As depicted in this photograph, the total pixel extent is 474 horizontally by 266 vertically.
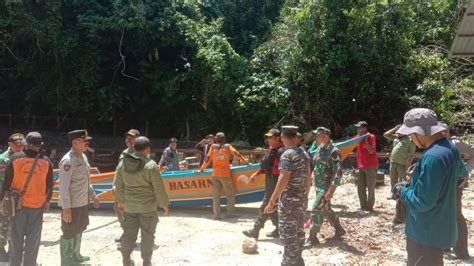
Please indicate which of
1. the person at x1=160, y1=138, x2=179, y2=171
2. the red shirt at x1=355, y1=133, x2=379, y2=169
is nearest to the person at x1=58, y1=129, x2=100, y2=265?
the red shirt at x1=355, y1=133, x2=379, y2=169

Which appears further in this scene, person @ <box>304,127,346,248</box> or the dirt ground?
person @ <box>304,127,346,248</box>

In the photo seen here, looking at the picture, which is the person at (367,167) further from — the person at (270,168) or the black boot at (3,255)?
the black boot at (3,255)

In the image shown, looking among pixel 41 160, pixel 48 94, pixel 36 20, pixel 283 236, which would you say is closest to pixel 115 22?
pixel 36 20

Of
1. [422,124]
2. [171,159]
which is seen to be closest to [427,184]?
[422,124]

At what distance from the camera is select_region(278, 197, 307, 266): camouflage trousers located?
189 inches

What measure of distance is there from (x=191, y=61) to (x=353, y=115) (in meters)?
7.16

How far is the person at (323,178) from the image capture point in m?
5.92

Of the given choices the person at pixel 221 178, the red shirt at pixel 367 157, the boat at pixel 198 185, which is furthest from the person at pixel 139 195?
the red shirt at pixel 367 157

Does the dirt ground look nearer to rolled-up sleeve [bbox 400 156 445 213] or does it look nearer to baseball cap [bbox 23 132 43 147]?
baseball cap [bbox 23 132 43 147]

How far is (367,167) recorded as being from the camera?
7.97 meters

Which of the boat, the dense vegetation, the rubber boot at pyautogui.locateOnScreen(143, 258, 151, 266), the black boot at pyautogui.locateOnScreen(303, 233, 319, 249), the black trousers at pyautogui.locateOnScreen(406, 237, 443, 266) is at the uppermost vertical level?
the dense vegetation

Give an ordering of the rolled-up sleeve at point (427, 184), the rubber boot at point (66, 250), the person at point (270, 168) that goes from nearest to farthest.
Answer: the rolled-up sleeve at point (427, 184) < the rubber boot at point (66, 250) < the person at point (270, 168)

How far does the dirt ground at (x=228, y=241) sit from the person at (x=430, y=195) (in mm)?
2507

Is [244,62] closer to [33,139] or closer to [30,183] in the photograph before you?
[33,139]
